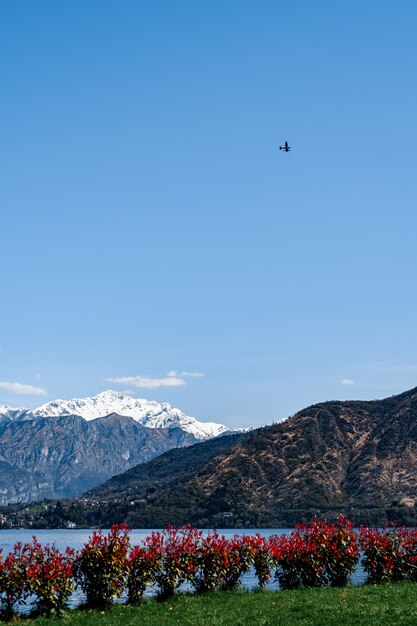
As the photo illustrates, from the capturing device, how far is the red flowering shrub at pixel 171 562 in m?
37.0

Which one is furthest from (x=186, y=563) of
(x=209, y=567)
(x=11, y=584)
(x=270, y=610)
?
(x=11, y=584)

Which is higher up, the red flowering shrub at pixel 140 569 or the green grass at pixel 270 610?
the red flowering shrub at pixel 140 569

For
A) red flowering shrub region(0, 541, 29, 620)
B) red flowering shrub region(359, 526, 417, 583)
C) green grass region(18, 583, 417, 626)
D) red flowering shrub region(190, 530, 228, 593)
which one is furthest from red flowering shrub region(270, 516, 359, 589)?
red flowering shrub region(0, 541, 29, 620)

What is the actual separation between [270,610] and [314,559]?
799 cm

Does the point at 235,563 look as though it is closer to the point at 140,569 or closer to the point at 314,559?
the point at 314,559

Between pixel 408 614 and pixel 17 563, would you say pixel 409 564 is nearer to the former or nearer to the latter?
pixel 408 614

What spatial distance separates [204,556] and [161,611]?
16.0 ft

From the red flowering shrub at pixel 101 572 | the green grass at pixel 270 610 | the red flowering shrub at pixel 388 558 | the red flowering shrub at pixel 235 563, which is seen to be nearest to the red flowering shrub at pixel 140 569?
the red flowering shrub at pixel 101 572

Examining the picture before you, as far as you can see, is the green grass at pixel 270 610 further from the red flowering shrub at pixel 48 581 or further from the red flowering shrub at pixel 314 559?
the red flowering shrub at pixel 314 559

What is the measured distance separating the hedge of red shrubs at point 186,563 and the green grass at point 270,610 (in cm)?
112

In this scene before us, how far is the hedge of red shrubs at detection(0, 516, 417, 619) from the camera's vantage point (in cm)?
3419

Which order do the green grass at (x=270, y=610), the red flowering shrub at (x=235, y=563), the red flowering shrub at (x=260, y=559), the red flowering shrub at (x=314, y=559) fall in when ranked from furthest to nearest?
1. the red flowering shrub at (x=314, y=559)
2. the red flowering shrub at (x=260, y=559)
3. the red flowering shrub at (x=235, y=563)
4. the green grass at (x=270, y=610)

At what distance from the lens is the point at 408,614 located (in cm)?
3039

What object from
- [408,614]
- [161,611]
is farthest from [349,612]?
[161,611]
